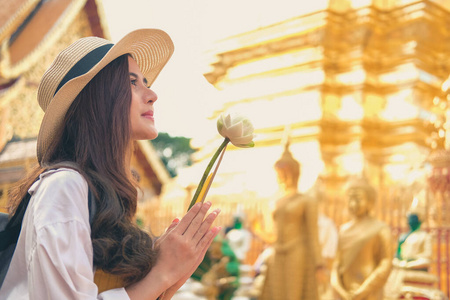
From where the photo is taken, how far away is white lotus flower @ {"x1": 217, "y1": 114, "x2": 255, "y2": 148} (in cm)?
146

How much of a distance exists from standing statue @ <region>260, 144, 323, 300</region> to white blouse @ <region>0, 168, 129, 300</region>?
11.8ft

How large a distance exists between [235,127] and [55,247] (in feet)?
1.66

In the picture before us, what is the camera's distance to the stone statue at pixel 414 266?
473 cm

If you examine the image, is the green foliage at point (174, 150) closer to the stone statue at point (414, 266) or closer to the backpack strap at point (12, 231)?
the stone statue at point (414, 266)

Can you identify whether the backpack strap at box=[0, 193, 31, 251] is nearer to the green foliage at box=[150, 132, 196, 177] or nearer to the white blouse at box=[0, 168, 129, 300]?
the white blouse at box=[0, 168, 129, 300]

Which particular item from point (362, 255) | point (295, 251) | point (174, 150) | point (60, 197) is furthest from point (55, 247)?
point (174, 150)

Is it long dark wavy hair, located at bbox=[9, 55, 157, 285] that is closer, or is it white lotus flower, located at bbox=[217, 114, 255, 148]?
long dark wavy hair, located at bbox=[9, 55, 157, 285]

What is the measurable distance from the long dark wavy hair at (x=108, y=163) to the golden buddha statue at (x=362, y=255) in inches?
127

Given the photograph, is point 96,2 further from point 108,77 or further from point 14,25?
point 108,77

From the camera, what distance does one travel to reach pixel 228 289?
215 inches

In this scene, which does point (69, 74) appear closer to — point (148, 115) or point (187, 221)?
point (148, 115)

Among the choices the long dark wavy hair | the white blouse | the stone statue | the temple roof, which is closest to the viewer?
the white blouse

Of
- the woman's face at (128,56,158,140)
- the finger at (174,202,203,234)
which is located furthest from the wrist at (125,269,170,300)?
the woman's face at (128,56,158,140)

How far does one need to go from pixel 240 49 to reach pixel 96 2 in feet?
7.30
